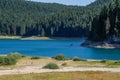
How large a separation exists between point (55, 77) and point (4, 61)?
63.8 ft

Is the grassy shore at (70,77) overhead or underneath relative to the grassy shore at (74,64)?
overhead

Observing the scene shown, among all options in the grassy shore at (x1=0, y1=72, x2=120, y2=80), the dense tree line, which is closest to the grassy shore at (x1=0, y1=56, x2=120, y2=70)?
the grassy shore at (x1=0, y1=72, x2=120, y2=80)

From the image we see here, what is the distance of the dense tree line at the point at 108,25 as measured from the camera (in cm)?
17088

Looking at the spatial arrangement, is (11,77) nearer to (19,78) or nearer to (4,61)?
(19,78)

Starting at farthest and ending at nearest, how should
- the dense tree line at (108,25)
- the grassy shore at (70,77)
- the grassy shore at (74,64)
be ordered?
1. the dense tree line at (108,25)
2. the grassy shore at (74,64)
3. the grassy shore at (70,77)

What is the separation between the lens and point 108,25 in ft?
571

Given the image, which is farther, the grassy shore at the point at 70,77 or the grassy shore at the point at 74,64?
the grassy shore at the point at 74,64

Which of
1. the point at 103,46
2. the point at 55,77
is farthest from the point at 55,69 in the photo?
the point at 103,46

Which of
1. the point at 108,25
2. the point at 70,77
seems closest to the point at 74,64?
the point at 70,77

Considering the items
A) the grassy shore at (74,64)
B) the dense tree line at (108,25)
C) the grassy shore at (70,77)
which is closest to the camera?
the grassy shore at (70,77)

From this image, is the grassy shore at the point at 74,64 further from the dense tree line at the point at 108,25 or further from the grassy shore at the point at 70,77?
the dense tree line at the point at 108,25

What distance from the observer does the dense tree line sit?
170875 millimetres

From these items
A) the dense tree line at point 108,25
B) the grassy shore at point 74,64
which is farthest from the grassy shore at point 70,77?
the dense tree line at point 108,25

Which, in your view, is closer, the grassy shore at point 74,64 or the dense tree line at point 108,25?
the grassy shore at point 74,64
